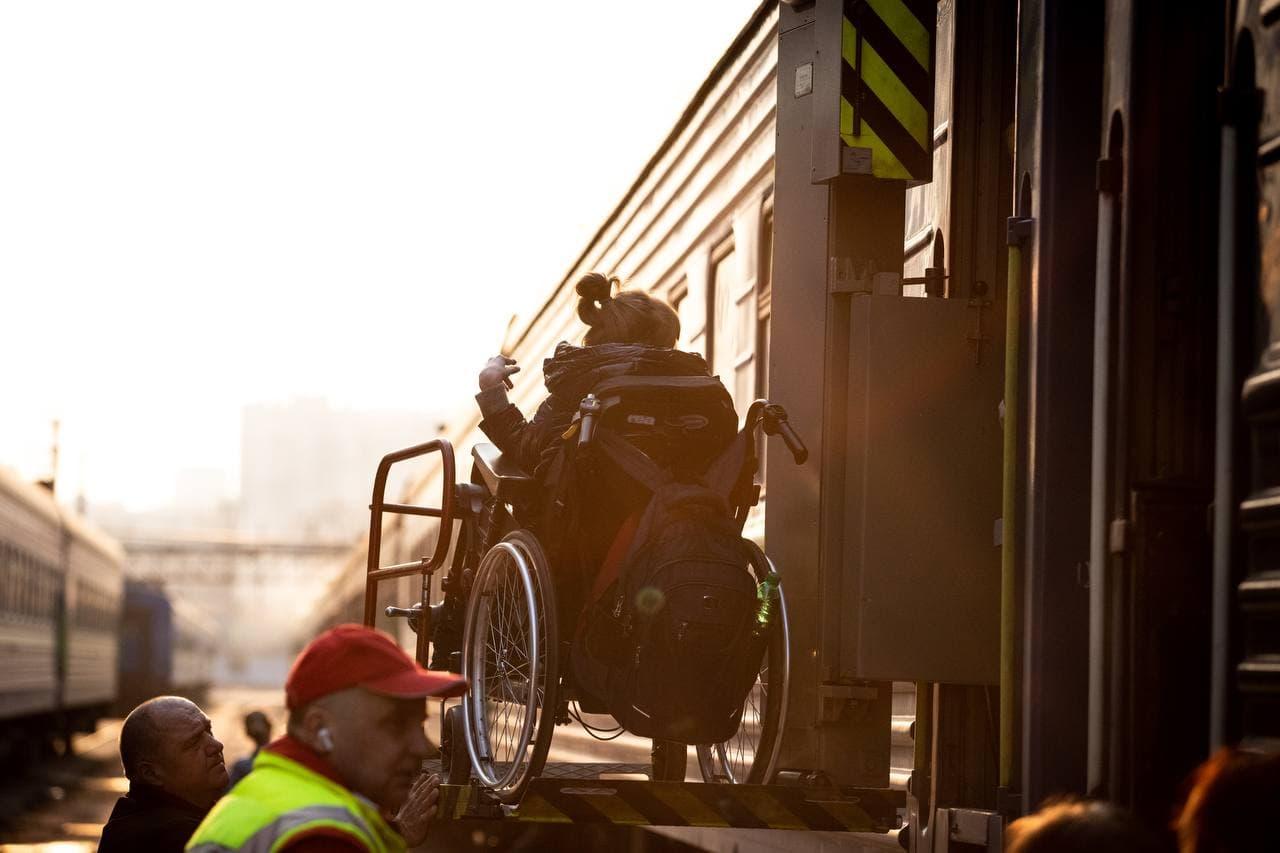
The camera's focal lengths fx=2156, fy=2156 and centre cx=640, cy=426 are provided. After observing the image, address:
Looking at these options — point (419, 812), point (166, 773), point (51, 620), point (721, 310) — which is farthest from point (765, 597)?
point (51, 620)

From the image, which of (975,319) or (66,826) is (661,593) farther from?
(66,826)

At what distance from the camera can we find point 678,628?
4.99 meters

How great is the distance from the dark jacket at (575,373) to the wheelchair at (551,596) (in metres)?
0.07

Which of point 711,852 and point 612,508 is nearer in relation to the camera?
point 612,508

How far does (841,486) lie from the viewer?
509cm

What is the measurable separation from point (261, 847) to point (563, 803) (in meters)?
2.48

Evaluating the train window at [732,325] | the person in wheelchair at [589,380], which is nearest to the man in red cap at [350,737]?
the person in wheelchair at [589,380]

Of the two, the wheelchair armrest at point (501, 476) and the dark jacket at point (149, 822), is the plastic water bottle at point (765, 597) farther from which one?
the dark jacket at point (149, 822)

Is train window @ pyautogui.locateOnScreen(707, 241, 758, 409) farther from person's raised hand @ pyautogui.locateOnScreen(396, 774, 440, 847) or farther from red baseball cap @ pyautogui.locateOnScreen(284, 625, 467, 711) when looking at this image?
red baseball cap @ pyautogui.locateOnScreen(284, 625, 467, 711)

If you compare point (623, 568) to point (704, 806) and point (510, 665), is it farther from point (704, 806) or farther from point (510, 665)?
point (704, 806)

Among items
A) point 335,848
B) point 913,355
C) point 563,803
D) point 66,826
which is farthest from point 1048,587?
point 66,826

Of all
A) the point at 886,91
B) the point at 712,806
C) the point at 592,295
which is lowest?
the point at 712,806

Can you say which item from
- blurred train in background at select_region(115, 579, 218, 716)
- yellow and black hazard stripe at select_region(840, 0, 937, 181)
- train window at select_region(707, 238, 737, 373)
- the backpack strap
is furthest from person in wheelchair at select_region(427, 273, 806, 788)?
blurred train in background at select_region(115, 579, 218, 716)

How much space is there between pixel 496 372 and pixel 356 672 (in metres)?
3.21
